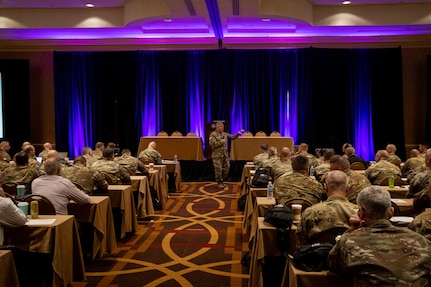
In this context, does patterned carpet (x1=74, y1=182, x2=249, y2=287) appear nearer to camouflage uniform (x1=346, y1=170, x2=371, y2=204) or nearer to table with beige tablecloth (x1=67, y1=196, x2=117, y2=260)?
table with beige tablecloth (x1=67, y1=196, x2=117, y2=260)

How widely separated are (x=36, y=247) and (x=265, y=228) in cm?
191

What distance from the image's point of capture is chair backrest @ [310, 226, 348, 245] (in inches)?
121

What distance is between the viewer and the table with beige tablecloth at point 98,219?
489cm

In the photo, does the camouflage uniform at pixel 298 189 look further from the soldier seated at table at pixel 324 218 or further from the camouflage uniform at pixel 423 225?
the camouflage uniform at pixel 423 225

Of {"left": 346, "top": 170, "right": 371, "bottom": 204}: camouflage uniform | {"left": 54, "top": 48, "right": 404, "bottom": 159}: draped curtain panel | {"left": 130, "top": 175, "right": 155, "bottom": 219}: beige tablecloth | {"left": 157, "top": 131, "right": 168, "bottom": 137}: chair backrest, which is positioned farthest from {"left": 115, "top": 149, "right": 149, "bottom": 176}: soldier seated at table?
{"left": 54, "top": 48, "right": 404, "bottom": 159}: draped curtain panel

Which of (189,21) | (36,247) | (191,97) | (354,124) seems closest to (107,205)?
(36,247)

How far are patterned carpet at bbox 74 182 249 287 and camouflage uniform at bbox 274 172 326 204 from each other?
99cm

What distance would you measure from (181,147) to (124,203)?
6753 mm

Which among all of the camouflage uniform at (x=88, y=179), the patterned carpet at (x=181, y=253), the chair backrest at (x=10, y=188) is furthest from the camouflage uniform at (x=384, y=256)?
the chair backrest at (x=10, y=188)

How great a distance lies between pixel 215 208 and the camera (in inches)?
328

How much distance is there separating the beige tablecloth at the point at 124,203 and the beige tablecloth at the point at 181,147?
6171 millimetres

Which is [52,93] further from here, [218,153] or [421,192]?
[421,192]

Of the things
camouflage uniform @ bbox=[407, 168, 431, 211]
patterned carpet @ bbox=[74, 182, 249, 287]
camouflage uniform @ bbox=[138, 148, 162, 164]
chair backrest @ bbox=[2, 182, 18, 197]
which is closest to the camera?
camouflage uniform @ bbox=[407, 168, 431, 211]

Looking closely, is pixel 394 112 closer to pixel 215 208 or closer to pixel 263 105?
pixel 263 105
